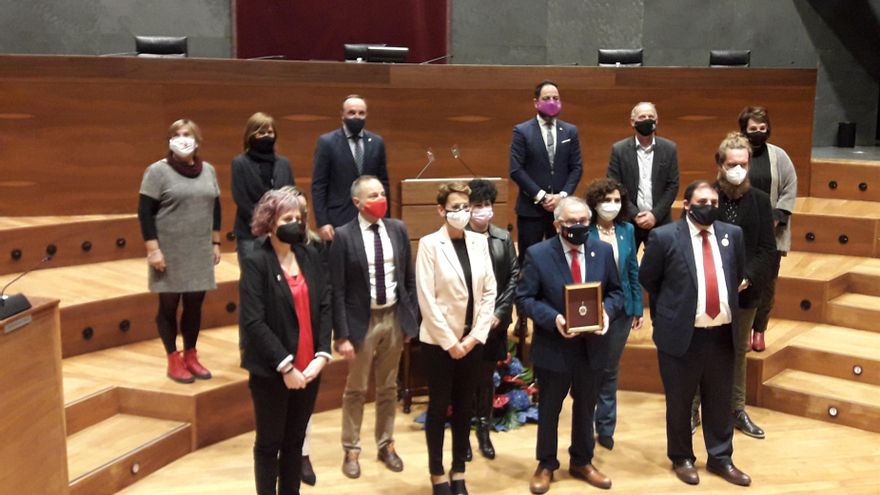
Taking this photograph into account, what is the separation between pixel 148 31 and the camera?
8.47 m

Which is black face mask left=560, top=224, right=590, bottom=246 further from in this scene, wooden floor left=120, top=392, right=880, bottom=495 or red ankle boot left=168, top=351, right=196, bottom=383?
red ankle boot left=168, top=351, right=196, bottom=383

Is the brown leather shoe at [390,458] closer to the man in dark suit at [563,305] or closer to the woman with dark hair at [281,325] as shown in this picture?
the man in dark suit at [563,305]

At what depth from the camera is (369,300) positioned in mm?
4180

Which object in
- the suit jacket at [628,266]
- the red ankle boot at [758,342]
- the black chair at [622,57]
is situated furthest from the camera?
the black chair at [622,57]

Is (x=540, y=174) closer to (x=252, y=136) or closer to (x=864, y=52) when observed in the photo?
(x=252, y=136)

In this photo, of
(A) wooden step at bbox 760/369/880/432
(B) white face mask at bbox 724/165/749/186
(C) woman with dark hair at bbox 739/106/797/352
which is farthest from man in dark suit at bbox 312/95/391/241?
(A) wooden step at bbox 760/369/880/432

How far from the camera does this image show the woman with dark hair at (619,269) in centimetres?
447

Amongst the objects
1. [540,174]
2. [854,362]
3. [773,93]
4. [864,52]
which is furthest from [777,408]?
[864,52]

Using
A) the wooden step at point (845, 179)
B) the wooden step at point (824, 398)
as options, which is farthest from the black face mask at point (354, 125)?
the wooden step at point (845, 179)

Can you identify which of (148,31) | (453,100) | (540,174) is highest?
(148,31)

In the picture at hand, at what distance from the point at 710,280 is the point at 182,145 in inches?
97.9

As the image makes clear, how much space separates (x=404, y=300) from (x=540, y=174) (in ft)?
4.47

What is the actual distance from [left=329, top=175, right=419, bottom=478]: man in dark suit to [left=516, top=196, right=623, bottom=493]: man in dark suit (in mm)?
537

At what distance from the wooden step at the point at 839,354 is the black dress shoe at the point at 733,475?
133 centimetres
